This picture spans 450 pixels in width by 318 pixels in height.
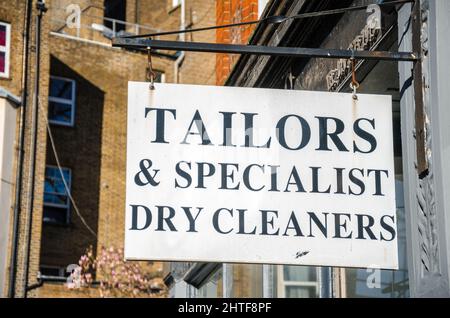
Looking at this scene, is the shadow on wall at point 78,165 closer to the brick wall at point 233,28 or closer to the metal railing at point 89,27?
the metal railing at point 89,27

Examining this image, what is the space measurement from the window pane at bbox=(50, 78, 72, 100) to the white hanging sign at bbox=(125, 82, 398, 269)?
87.1 ft

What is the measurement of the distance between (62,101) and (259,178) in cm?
2678

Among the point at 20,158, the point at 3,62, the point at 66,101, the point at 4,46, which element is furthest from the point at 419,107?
the point at 66,101

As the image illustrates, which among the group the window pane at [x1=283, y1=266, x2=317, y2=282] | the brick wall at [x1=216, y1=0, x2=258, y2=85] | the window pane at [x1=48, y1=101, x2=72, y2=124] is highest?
the window pane at [x1=48, y1=101, x2=72, y2=124]

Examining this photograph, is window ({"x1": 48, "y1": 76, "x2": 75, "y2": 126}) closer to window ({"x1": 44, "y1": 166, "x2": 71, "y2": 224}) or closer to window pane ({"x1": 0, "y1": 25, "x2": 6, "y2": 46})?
window ({"x1": 44, "y1": 166, "x2": 71, "y2": 224})

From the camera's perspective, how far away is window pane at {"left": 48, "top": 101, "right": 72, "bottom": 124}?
104ft

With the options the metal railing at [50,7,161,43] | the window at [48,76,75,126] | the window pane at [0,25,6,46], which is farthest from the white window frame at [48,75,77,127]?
the window pane at [0,25,6,46]

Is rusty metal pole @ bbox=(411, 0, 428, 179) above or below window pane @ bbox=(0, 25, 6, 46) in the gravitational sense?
below

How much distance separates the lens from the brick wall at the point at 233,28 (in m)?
11.0

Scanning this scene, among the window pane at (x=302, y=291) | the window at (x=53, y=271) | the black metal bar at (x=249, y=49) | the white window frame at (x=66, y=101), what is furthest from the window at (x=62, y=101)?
the black metal bar at (x=249, y=49)

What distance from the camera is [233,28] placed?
39.2ft
